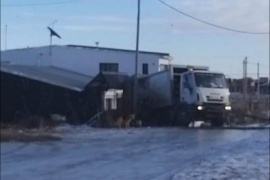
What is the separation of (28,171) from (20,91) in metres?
23.6

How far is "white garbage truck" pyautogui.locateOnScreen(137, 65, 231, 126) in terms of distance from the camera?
121 feet

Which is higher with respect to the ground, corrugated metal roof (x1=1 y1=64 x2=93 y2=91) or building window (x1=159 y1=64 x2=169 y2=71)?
building window (x1=159 y1=64 x2=169 y2=71)

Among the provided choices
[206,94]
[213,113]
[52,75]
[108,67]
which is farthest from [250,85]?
[52,75]

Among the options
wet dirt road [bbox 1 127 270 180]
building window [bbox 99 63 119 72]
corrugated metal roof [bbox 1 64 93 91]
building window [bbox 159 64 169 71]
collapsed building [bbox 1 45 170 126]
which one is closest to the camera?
wet dirt road [bbox 1 127 270 180]

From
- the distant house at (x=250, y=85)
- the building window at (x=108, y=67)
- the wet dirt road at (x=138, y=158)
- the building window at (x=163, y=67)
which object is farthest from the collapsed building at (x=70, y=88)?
the wet dirt road at (x=138, y=158)

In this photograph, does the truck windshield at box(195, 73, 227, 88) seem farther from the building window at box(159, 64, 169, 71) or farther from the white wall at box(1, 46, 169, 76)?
the white wall at box(1, 46, 169, 76)

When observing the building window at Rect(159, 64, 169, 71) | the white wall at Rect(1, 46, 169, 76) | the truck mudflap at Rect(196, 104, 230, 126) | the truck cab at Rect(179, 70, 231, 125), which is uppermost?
the white wall at Rect(1, 46, 169, 76)

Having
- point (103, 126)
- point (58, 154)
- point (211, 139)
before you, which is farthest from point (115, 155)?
point (103, 126)

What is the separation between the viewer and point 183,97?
38375mm

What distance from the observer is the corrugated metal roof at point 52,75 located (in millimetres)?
33188

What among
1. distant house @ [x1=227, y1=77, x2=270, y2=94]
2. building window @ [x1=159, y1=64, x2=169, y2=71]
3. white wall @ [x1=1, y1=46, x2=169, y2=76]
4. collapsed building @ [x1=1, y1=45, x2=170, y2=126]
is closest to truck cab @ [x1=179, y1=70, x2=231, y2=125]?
distant house @ [x1=227, y1=77, x2=270, y2=94]

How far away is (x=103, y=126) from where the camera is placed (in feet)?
124

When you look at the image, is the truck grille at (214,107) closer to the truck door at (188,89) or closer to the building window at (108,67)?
the truck door at (188,89)

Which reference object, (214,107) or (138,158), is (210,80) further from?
(138,158)
